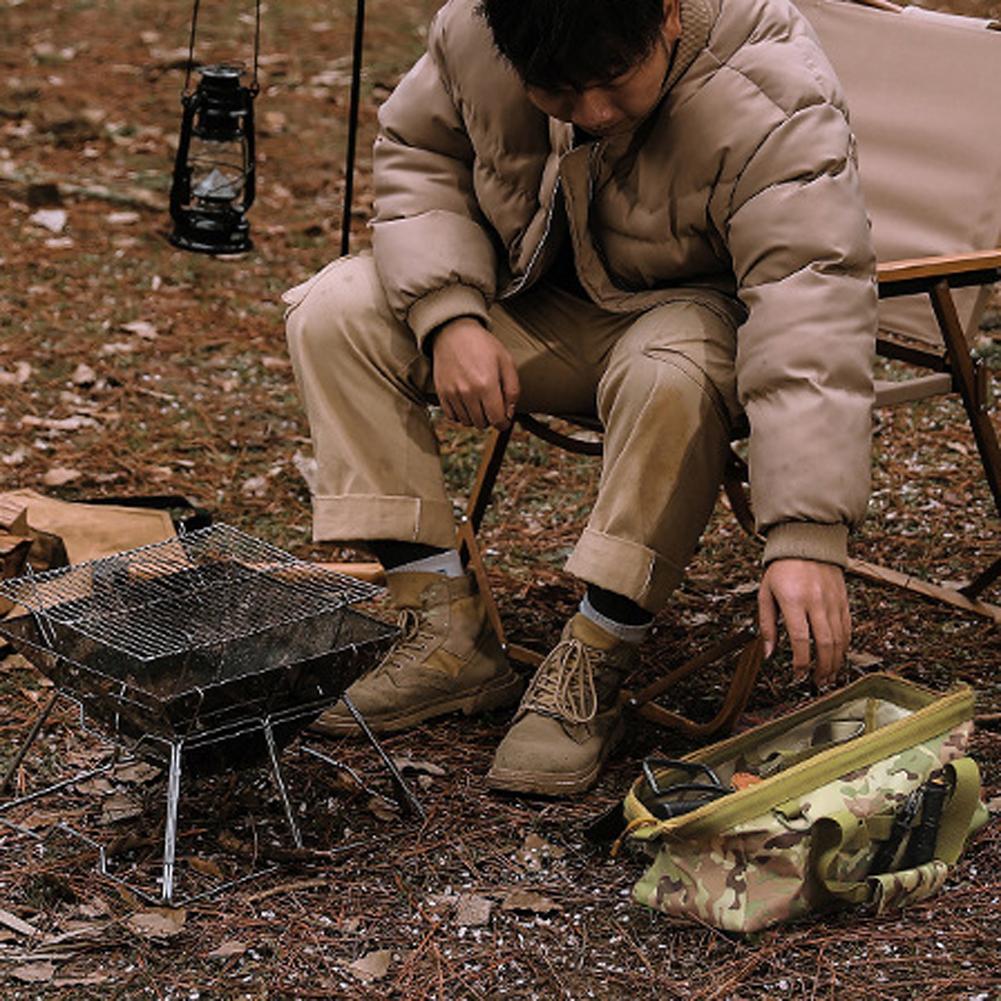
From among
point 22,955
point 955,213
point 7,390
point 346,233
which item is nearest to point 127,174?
point 7,390

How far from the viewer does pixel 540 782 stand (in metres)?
3.29

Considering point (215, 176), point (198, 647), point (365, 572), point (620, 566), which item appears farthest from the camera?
point (215, 176)

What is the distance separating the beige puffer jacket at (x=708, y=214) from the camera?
3.00 metres

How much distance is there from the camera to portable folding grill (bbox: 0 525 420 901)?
2.96 meters

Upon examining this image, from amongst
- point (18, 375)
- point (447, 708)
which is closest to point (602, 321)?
point (447, 708)

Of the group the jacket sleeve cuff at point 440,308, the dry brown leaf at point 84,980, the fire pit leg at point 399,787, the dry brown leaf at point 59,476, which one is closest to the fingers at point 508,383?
the jacket sleeve cuff at point 440,308

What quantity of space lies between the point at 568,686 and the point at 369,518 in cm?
47

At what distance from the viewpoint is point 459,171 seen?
3574 millimetres

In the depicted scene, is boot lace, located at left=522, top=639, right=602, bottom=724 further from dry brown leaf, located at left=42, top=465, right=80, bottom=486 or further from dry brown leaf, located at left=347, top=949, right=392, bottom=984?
dry brown leaf, located at left=42, top=465, right=80, bottom=486

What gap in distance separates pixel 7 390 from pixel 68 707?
6.34ft

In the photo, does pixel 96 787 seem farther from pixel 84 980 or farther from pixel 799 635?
pixel 799 635

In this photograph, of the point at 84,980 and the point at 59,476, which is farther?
the point at 59,476

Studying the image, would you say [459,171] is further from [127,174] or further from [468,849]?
[127,174]

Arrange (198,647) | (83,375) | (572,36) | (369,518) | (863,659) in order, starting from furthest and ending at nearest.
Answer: (83,375), (863,659), (369,518), (198,647), (572,36)
